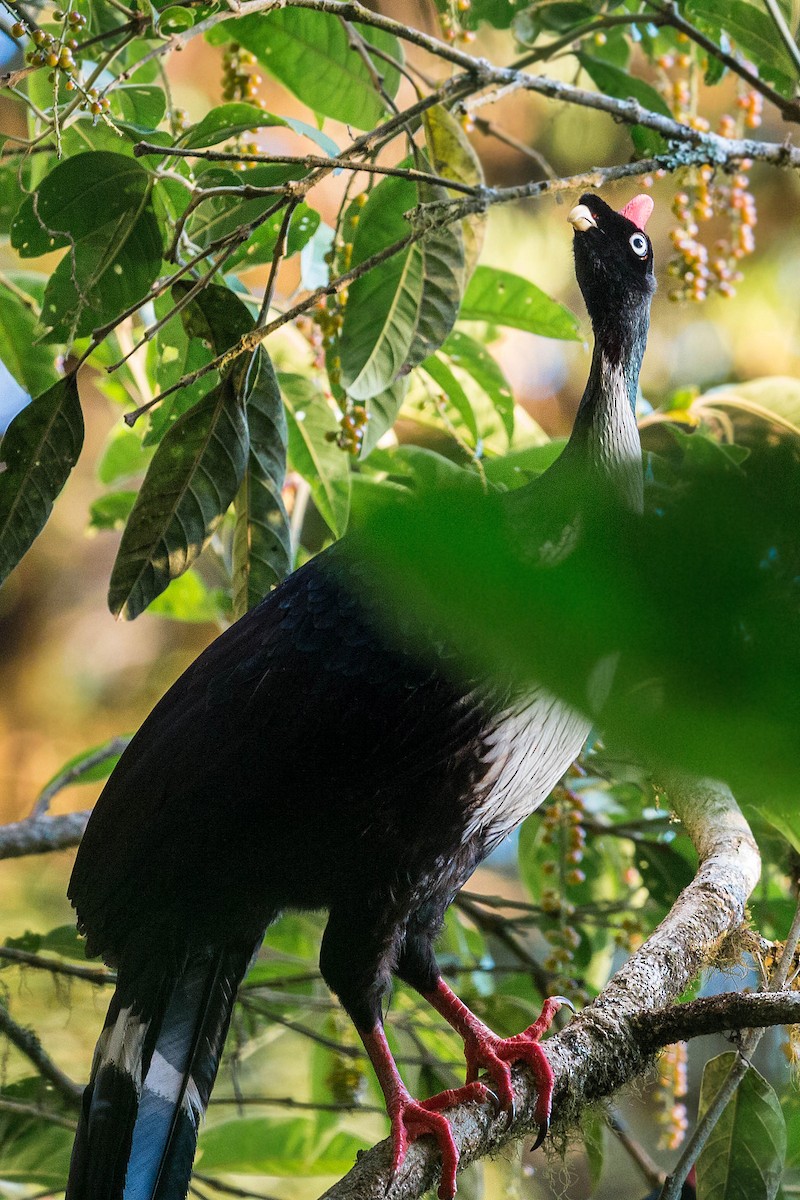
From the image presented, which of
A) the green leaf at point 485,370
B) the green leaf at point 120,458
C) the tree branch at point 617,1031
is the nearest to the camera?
the tree branch at point 617,1031

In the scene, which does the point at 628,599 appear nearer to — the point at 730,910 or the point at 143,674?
the point at 730,910

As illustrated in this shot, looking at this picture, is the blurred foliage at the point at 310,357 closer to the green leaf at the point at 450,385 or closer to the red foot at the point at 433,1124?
the green leaf at the point at 450,385

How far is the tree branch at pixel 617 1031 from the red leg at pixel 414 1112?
1cm

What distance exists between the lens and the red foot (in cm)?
126

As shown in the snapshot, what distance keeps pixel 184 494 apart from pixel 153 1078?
801mm

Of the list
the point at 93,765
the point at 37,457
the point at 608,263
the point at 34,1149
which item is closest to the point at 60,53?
the point at 37,457

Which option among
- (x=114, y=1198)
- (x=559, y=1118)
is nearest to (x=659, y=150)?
(x=559, y=1118)

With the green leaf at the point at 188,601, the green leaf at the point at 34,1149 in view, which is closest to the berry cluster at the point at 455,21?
the green leaf at the point at 188,601

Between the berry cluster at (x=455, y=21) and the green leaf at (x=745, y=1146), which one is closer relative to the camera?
the green leaf at (x=745, y=1146)

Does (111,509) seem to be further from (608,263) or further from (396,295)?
(608,263)

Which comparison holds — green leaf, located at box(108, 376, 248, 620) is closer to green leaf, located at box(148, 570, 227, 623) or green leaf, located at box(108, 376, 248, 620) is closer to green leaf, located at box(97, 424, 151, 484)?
green leaf, located at box(148, 570, 227, 623)

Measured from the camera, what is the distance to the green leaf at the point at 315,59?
1.82m

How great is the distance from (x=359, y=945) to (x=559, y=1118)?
0.33 meters

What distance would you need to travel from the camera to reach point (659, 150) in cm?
193
